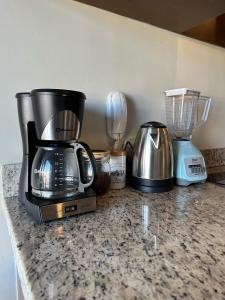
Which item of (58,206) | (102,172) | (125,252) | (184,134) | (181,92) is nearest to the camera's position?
(125,252)

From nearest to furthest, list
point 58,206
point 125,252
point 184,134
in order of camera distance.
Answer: point 125,252 < point 58,206 < point 184,134

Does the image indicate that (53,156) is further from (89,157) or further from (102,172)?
(102,172)

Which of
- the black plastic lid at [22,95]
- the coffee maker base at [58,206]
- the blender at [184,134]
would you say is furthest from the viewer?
the blender at [184,134]

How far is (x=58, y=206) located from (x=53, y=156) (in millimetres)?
144

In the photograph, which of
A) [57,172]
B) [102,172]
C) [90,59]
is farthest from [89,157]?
[90,59]

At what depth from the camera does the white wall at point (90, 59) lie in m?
0.77

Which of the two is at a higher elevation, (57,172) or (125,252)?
(57,172)

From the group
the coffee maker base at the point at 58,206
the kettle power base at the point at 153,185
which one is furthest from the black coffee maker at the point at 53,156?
the kettle power base at the point at 153,185

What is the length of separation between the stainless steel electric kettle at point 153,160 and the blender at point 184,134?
3.8 inches

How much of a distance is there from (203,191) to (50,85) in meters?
0.71

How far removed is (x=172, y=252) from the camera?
0.48 metres

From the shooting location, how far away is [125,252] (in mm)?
480

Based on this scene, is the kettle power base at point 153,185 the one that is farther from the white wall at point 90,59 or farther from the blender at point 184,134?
the white wall at point 90,59

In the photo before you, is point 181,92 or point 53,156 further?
point 181,92
